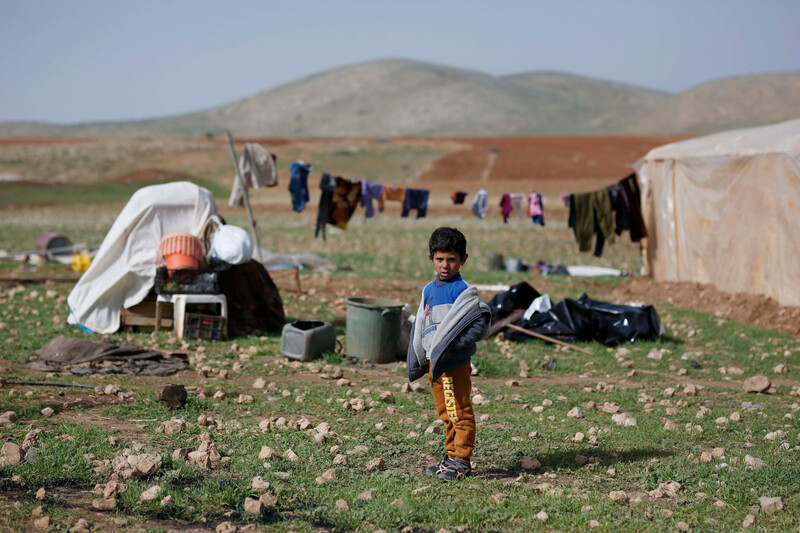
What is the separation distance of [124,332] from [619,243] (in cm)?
1765

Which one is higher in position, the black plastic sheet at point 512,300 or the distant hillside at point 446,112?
the distant hillside at point 446,112

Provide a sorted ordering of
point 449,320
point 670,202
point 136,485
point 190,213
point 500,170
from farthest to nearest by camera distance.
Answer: point 500,170
point 670,202
point 190,213
point 449,320
point 136,485

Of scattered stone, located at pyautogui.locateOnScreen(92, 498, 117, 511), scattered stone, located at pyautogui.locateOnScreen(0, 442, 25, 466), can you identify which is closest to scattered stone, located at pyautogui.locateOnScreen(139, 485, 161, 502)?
scattered stone, located at pyautogui.locateOnScreen(92, 498, 117, 511)

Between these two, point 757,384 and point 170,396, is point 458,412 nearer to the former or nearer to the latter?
point 170,396

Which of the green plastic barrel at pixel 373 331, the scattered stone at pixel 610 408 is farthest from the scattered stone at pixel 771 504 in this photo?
the green plastic barrel at pixel 373 331

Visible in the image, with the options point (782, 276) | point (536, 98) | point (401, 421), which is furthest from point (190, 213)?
point (536, 98)

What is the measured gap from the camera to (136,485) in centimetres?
452

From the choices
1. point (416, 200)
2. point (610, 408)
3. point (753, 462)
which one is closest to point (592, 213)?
point (416, 200)

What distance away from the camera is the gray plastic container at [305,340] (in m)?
8.57

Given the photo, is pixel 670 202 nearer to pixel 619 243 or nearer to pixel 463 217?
pixel 619 243

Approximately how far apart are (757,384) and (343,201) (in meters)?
8.73

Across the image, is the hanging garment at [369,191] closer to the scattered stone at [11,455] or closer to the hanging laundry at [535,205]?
the hanging laundry at [535,205]

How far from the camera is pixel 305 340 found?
8.55 m

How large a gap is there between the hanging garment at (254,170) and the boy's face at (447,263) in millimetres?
8042
